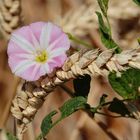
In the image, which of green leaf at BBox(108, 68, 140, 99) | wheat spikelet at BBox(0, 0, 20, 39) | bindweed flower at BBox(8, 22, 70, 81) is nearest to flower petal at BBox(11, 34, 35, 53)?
bindweed flower at BBox(8, 22, 70, 81)

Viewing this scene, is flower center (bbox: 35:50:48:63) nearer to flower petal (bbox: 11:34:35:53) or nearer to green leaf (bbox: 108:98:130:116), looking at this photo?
flower petal (bbox: 11:34:35:53)

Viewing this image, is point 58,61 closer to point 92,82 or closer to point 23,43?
point 23,43

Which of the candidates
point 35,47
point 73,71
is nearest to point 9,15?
point 35,47

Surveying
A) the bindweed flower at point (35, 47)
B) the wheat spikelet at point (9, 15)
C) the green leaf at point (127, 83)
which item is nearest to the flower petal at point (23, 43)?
the bindweed flower at point (35, 47)

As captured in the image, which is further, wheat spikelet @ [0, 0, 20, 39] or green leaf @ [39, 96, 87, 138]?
wheat spikelet @ [0, 0, 20, 39]

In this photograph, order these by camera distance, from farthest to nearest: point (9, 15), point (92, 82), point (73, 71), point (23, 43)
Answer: point (92, 82), point (9, 15), point (23, 43), point (73, 71)

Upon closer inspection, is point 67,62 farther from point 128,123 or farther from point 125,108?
point 128,123
